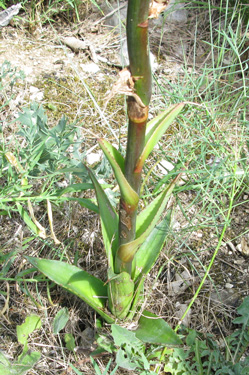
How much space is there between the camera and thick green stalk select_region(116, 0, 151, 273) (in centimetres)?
71

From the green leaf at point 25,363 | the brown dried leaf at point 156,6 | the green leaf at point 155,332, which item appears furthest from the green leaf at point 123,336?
the brown dried leaf at point 156,6

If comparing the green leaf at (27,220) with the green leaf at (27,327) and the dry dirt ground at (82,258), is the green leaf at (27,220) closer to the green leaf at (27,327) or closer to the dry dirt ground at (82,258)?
the dry dirt ground at (82,258)

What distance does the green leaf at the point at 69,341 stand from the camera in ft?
4.87

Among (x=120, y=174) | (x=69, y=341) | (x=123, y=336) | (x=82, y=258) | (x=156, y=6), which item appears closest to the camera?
(x=156, y=6)

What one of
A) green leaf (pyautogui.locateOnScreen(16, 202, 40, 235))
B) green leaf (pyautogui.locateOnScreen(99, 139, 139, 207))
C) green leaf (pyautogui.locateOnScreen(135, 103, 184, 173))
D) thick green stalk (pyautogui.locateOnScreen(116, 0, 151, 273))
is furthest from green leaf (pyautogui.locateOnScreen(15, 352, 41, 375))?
green leaf (pyautogui.locateOnScreen(135, 103, 184, 173))

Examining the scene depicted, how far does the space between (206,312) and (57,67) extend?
1719 millimetres

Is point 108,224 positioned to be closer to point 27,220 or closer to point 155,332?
point 27,220

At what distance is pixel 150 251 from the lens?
149 centimetres

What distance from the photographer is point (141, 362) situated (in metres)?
1.45

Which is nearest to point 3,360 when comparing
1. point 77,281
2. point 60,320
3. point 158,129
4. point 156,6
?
point 60,320

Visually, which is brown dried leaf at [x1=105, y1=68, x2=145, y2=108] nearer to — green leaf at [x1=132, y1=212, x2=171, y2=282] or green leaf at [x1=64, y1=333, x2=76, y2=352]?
green leaf at [x1=132, y1=212, x2=171, y2=282]

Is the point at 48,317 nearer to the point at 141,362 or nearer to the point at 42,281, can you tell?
the point at 42,281

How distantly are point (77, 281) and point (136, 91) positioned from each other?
0.82 m

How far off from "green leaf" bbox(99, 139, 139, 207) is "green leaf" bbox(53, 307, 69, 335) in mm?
660
